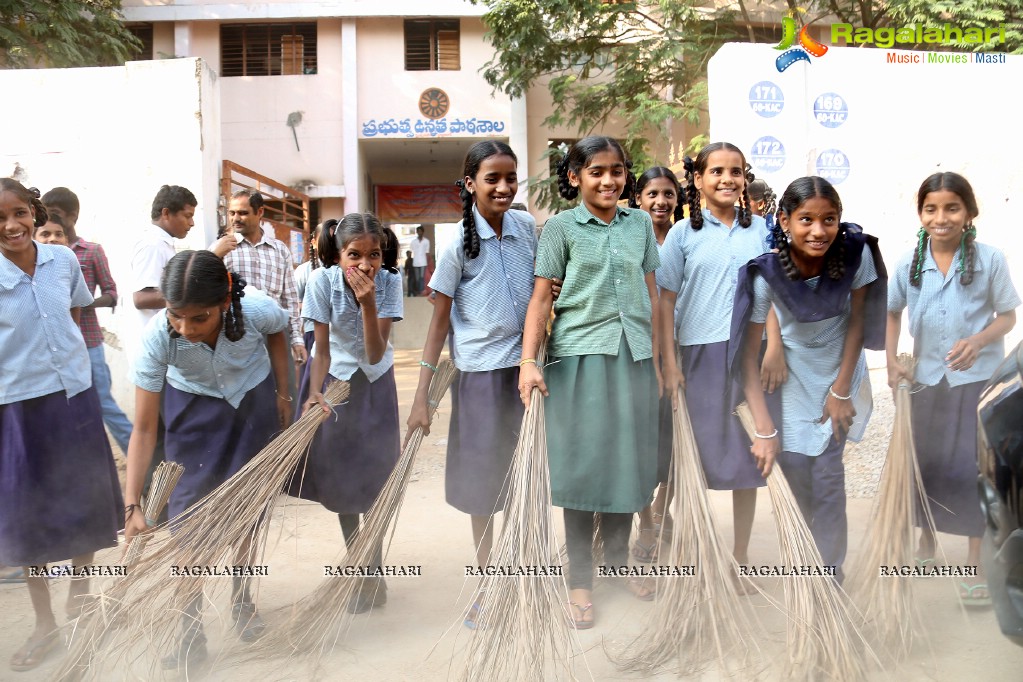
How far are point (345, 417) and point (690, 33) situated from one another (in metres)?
8.40

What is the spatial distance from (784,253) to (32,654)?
96.3 inches

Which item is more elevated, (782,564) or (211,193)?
(211,193)

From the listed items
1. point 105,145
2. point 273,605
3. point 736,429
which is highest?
point 105,145

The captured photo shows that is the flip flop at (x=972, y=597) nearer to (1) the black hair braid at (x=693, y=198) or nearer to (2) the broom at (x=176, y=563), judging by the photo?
(1) the black hair braid at (x=693, y=198)

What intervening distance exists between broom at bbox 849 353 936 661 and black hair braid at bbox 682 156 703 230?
2.79 ft

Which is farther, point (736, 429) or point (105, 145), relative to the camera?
point (105, 145)

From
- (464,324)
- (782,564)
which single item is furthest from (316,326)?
(782,564)

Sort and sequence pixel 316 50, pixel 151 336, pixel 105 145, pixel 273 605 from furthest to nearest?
pixel 316 50
pixel 105 145
pixel 273 605
pixel 151 336

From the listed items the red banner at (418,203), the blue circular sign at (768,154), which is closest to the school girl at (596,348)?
the blue circular sign at (768,154)

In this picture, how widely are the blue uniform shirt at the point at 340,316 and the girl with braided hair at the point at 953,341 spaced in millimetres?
1748

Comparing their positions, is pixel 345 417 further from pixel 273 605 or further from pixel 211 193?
pixel 211 193

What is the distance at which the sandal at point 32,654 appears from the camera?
92.3 inches

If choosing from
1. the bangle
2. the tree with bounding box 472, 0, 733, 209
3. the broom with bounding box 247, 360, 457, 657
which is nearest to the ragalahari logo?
the tree with bounding box 472, 0, 733, 209

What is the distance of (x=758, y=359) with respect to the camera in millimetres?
2578
